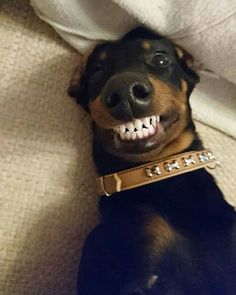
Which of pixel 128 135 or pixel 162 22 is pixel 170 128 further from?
pixel 162 22

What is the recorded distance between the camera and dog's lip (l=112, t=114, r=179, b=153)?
4.02 feet

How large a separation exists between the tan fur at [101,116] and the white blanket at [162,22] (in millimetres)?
226

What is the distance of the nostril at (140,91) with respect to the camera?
3.79ft

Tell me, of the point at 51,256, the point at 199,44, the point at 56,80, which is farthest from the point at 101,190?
the point at 199,44

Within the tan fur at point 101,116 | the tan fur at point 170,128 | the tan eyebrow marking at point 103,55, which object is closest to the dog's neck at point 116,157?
the tan fur at point 170,128

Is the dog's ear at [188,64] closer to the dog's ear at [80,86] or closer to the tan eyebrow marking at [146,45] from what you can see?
the tan eyebrow marking at [146,45]

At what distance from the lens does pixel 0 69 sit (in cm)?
138

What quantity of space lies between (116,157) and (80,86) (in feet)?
0.70

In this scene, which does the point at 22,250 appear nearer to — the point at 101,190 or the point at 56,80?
the point at 101,190

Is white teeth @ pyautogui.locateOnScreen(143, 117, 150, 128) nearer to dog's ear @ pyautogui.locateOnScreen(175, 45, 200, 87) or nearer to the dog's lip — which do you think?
the dog's lip

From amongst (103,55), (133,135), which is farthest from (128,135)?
(103,55)

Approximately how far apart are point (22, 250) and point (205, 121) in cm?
60

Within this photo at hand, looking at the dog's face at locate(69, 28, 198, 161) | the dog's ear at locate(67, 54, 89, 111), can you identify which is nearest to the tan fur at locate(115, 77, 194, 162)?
the dog's face at locate(69, 28, 198, 161)

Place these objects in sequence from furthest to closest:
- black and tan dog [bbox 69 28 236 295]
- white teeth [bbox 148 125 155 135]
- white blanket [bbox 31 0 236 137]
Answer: white blanket [bbox 31 0 236 137], white teeth [bbox 148 125 155 135], black and tan dog [bbox 69 28 236 295]
